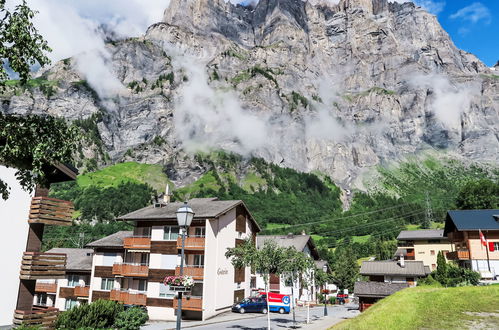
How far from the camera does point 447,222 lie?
203ft

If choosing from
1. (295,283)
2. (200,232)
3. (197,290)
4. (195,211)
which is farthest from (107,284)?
(295,283)

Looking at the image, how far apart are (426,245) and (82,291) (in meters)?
71.1

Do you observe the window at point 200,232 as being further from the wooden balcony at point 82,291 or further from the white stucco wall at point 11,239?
the white stucco wall at point 11,239

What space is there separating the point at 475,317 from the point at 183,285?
64.5 ft

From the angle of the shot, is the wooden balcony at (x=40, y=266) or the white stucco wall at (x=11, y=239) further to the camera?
the wooden balcony at (x=40, y=266)

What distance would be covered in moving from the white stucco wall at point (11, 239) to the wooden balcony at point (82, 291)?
28.0m

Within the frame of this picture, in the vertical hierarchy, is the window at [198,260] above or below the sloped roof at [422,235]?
below

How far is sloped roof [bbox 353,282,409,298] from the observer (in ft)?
143

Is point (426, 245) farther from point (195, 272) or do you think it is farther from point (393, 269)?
point (195, 272)

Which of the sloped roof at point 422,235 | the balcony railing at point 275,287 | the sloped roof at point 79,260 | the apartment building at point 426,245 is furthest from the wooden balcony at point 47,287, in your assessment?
the sloped roof at point 422,235

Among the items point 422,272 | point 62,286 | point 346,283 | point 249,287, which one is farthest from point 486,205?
point 62,286

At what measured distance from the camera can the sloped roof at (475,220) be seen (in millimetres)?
51406

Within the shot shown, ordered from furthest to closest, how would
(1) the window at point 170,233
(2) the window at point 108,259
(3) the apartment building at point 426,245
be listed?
(3) the apartment building at point 426,245
(2) the window at point 108,259
(1) the window at point 170,233

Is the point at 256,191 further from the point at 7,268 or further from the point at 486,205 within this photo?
the point at 7,268
